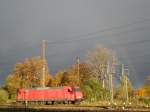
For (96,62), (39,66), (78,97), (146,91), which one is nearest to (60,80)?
(39,66)

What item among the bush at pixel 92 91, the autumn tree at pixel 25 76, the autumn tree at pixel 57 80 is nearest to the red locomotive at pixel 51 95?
the bush at pixel 92 91

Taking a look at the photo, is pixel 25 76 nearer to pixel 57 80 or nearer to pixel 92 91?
pixel 57 80

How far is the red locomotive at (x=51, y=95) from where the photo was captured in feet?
201

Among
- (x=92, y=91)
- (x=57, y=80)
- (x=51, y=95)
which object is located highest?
(x=57, y=80)

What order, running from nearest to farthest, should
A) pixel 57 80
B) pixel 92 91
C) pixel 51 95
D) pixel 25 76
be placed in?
pixel 51 95 < pixel 92 91 < pixel 25 76 < pixel 57 80

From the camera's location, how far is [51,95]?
2512 inches

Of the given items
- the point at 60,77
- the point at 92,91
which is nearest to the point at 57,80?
the point at 60,77

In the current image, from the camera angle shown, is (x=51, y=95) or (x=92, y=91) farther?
(x=92, y=91)

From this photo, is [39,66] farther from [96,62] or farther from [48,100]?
[48,100]

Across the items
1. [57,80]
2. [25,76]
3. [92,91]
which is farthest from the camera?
[57,80]

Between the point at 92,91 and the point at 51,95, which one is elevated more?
the point at 92,91

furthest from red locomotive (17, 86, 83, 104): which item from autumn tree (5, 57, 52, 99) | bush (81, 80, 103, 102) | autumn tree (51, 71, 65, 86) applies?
autumn tree (51, 71, 65, 86)

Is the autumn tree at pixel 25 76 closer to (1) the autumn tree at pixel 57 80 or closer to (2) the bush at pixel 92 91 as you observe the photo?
(1) the autumn tree at pixel 57 80

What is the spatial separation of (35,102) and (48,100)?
4421 millimetres
